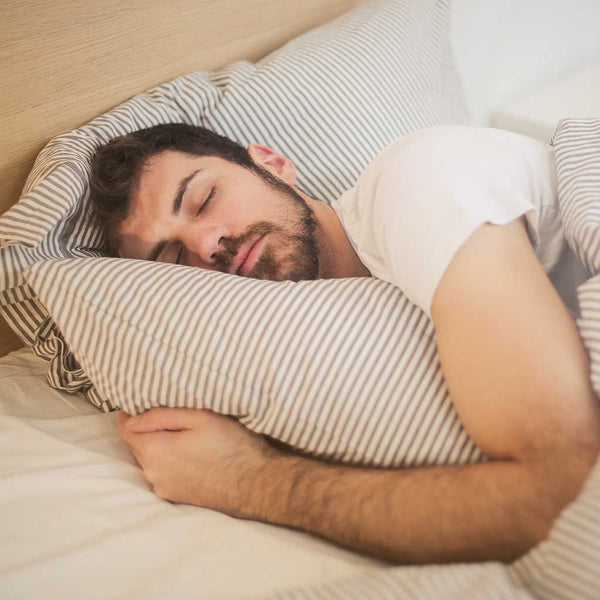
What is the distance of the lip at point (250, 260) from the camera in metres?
0.95

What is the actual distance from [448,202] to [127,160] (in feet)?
1.82

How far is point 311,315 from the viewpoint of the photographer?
699mm

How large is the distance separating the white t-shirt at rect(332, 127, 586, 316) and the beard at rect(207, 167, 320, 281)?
120 mm

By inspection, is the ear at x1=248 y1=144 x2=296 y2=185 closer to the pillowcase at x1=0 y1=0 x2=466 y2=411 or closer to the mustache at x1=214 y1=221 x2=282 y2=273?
the pillowcase at x1=0 y1=0 x2=466 y2=411

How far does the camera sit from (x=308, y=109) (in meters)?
1.16

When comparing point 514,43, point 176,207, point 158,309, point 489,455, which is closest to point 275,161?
point 176,207

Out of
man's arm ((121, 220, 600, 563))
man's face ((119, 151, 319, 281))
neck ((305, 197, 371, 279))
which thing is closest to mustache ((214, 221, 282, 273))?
man's face ((119, 151, 319, 281))

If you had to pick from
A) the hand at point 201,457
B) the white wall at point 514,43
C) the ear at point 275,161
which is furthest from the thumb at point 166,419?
the white wall at point 514,43

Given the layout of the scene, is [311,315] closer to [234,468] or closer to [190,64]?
[234,468]

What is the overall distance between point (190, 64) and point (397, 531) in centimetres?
102

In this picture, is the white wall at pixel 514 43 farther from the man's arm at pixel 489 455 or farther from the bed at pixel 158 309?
the man's arm at pixel 489 455

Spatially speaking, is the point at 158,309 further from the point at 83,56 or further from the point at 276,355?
the point at 83,56

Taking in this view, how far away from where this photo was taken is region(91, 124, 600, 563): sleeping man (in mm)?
551

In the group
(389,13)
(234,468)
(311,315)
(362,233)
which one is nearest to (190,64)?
(389,13)
